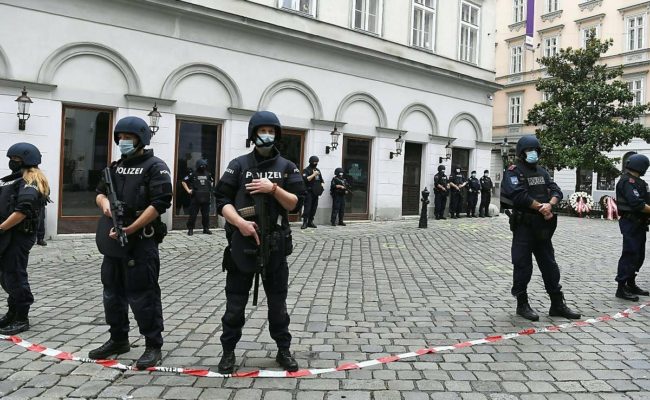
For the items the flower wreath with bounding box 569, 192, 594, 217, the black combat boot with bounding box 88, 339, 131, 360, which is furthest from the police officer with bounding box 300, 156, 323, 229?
the flower wreath with bounding box 569, 192, 594, 217

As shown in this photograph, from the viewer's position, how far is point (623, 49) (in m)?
33.2

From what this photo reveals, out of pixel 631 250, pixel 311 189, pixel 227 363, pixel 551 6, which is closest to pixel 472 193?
pixel 311 189

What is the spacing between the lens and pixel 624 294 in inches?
270

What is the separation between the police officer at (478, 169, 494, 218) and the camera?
824 inches

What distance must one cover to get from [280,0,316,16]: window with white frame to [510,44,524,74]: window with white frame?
92.7 feet

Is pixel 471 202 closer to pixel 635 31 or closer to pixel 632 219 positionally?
pixel 632 219

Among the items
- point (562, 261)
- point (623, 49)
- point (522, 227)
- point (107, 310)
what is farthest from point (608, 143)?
point (107, 310)

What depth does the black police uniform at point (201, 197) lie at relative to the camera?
12.9m

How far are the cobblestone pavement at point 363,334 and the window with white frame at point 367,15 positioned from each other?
1036 cm

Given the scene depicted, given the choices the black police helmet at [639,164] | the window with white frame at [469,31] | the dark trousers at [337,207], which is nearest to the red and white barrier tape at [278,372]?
the black police helmet at [639,164]

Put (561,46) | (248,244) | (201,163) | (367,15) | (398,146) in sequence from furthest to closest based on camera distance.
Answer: (561,46)
(398,146)
(367,15)
(201,163)
(248,244)

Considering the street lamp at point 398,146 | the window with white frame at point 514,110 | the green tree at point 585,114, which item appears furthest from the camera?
the window with white frame at point 514,110

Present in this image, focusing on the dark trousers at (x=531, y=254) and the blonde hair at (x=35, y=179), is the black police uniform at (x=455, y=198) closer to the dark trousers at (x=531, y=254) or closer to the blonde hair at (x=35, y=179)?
the dark trousers at (x=531, y=254)

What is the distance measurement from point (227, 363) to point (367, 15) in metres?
15.9
